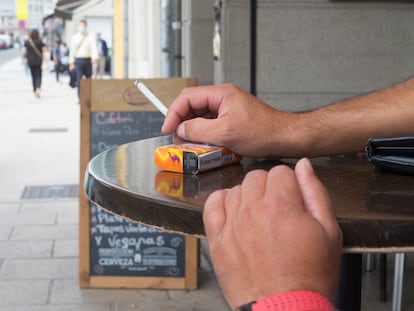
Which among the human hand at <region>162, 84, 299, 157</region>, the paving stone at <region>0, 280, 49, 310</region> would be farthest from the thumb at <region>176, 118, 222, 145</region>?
the paving stone at <region>0, 280, 49, 310</region>

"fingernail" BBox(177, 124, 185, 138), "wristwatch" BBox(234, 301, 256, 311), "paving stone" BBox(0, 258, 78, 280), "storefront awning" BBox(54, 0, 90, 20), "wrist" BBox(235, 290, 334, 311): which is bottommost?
"paving stone" BBox(0, 258, 78, 280)

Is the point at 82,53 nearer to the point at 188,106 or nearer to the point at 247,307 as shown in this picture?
the point at 188,106

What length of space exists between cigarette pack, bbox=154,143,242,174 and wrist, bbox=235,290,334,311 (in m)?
0.69

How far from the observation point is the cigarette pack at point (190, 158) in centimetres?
159

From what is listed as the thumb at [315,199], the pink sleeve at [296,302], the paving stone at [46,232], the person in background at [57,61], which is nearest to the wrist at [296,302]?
the pink sleeve at [296,302]

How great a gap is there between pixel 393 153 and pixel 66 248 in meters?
3.87

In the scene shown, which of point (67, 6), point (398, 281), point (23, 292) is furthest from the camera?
point (67, 6)

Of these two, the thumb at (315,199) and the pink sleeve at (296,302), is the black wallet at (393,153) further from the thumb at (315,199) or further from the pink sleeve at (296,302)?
the pink sleeve at (296,302)

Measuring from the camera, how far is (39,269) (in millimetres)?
4703

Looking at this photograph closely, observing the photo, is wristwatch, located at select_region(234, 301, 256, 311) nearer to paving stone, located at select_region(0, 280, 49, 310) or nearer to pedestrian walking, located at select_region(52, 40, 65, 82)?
paving stone, located at select_region(0, 280, 49, 310)

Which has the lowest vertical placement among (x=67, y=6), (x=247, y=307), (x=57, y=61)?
(x=247, y=307)

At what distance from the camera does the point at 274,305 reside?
35.9 inches

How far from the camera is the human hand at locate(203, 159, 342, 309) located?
93cm

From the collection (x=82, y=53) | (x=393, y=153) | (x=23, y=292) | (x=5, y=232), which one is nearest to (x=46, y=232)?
(x=5, y=232)
